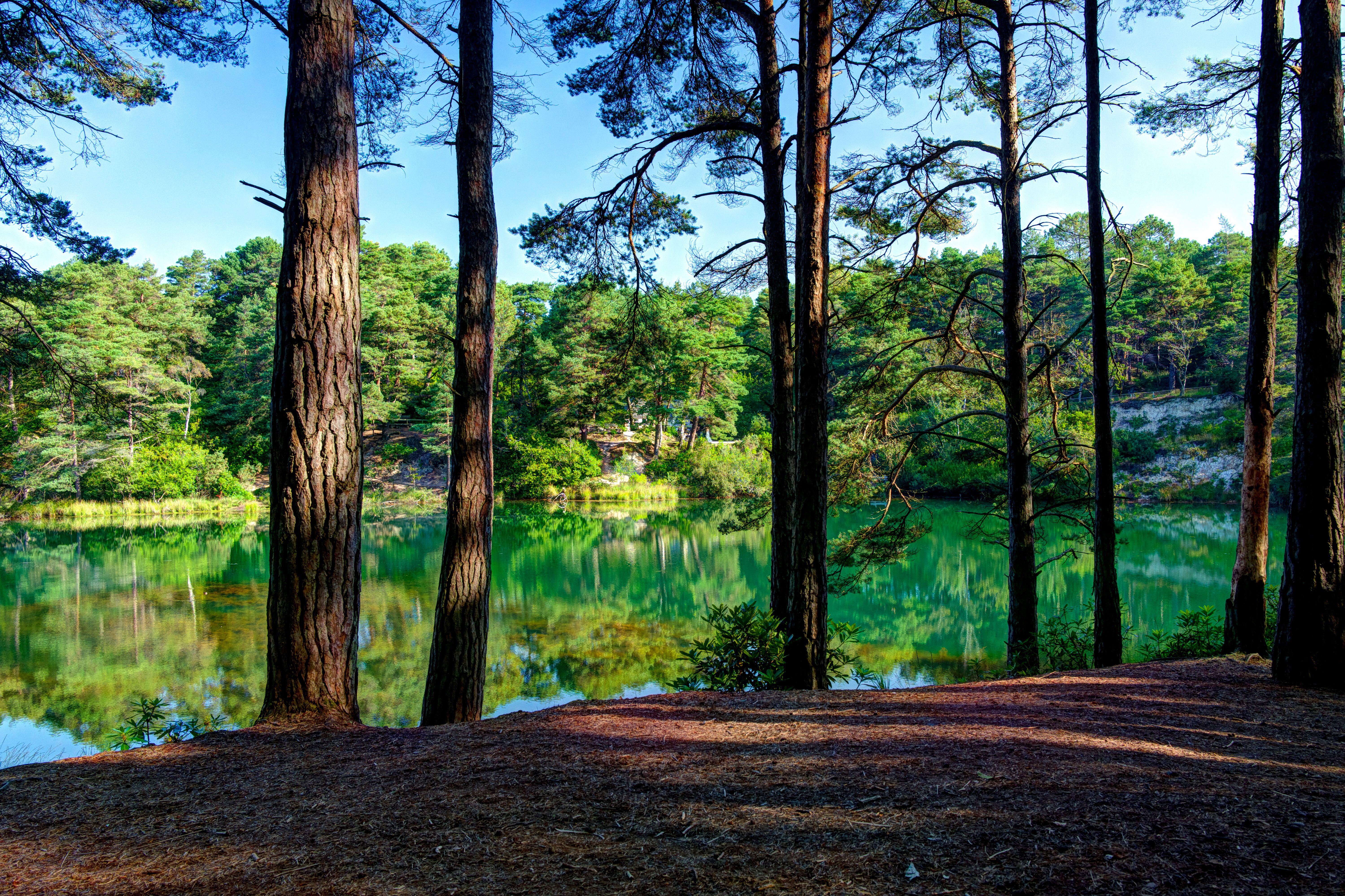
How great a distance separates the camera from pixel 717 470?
2750 centimetres

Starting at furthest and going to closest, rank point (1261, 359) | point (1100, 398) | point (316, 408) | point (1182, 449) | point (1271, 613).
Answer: point (1182, 449), point (1271, 613), point (1100, 398), point (1261, 359), point (316, 408)

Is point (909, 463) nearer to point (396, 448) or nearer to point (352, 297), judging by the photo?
point (396, 448)

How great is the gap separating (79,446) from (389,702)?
65.9ft

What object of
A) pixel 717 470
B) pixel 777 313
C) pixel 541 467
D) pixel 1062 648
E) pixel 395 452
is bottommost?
pixel 1062 648

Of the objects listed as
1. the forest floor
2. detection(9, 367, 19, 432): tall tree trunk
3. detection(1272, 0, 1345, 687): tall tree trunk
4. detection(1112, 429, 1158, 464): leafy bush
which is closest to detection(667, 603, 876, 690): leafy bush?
the forest floor

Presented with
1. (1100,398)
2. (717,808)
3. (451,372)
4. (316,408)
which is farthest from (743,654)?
(451,372)

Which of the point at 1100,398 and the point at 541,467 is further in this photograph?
the point at 541,467

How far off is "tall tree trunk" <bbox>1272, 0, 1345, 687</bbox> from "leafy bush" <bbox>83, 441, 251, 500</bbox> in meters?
28.0

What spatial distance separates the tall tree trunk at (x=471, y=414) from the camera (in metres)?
4.28

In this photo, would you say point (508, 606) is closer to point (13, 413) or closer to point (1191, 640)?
point (1191, 640)

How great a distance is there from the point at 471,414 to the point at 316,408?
4.05 feet

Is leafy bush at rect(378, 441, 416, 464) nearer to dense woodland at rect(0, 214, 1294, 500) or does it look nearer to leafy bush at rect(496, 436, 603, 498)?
dense woodland at rect(0, 214, 1294, 500)

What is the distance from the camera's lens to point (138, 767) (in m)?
2.54

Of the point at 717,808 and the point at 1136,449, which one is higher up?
the point at 1136,449
